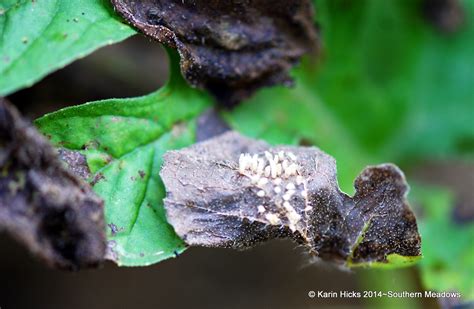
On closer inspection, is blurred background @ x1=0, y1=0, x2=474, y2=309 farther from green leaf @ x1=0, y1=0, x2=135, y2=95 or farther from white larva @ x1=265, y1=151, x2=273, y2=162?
green leaf @ x1=0, y1=0, x2=135, y2=95

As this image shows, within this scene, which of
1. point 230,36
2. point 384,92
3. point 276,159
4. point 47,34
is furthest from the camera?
point 384,92

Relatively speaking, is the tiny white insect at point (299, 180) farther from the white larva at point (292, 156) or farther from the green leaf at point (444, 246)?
the green leaf at point (444, 246)

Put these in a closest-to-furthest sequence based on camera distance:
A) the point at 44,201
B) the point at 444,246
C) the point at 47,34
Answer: the point at 44,201 → the point at 47,34 → the point at 444,246

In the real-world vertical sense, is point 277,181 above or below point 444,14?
below

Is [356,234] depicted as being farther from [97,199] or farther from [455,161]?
[455,161]

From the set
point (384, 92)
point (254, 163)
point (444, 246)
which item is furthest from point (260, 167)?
point (384, 92)

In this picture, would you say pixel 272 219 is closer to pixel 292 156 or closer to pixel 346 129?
pixel 292 156

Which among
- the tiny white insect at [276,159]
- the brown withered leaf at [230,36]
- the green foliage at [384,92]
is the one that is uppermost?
the brown withered leaf at [230,36]

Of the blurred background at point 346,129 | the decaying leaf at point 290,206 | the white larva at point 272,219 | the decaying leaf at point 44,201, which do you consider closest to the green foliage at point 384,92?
the blurred background at point 346,129
